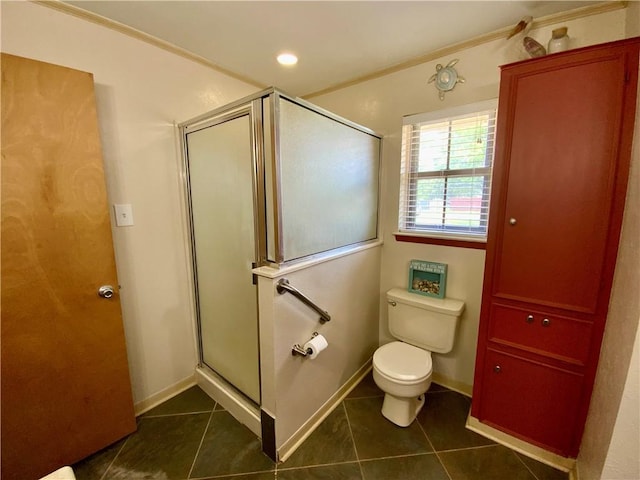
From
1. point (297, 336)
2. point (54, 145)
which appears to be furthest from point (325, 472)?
point (54, 145)

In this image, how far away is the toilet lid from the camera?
1580 mm

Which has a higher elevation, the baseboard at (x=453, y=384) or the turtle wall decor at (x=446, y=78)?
the turtle wall decor at (x=446, y=78)

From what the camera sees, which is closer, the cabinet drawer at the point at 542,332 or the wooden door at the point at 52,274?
the wooden door at the point at 52,274

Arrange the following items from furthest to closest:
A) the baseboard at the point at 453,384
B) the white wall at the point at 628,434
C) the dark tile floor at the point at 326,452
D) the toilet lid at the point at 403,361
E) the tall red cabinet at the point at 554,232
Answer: the baseboard at the point at 453,384 → the toilet lid at the point at 403,361 → the dark tile floor at the point at 326,452 → the tall red cabinet at the point at 554,232 → the white wall at the point at 628,434

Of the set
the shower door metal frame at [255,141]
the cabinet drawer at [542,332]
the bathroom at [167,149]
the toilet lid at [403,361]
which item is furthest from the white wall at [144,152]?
the cabinet drawer at [542,332]

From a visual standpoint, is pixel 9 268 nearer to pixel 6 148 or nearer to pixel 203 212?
pixel 6 148

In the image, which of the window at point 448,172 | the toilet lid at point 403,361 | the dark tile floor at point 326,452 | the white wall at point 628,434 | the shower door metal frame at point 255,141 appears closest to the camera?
the white wall at point 628,434

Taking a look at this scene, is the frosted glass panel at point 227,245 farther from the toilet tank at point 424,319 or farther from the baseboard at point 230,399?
the toilet tank at point 424,319

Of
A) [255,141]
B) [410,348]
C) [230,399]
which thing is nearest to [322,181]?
[255,141]

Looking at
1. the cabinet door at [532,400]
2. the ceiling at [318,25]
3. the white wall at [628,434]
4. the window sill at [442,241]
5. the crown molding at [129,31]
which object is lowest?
the cabinet door at [532,400]

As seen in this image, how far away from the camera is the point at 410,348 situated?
183 centimetres

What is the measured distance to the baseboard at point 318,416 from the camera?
4.85 ft

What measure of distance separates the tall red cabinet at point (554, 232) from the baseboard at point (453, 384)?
385mm

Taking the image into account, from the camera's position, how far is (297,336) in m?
1.46
